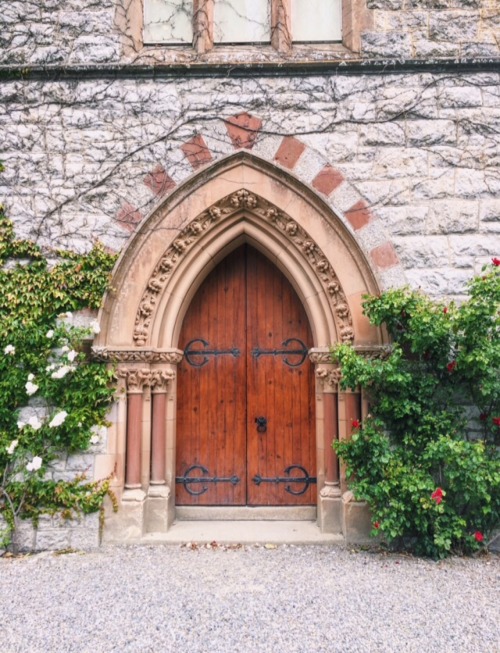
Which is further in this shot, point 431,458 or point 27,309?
point 27,309

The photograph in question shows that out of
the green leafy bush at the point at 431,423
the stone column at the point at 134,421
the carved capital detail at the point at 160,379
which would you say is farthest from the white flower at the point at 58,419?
the green leafy bush at the point at 431,423

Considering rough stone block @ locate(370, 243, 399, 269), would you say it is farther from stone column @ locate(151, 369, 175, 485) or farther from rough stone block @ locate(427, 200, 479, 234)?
stone column @ locate(151, 369, 175, 485)

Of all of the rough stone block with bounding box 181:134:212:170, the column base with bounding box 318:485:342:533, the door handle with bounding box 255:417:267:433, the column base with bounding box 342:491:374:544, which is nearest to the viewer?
the column base with bounding box 342:491:374:544

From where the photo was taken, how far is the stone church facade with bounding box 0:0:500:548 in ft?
13.5

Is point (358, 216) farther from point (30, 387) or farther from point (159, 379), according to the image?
point (30, 387)

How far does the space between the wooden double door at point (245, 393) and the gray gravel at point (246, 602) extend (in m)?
0.74

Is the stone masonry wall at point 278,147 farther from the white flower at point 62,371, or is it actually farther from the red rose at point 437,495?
the red rose at point 437,495

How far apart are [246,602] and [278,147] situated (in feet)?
11.4

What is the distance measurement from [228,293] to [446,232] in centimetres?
198

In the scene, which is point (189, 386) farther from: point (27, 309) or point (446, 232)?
point (446, 232)

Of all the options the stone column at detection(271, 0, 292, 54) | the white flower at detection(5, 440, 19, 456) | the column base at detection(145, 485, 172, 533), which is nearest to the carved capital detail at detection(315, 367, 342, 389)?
the column base at detection(145, 485, 172, 533)

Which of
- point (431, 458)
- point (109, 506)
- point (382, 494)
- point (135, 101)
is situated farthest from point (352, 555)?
point (135, 101)

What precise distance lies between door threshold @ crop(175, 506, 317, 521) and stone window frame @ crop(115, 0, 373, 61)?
4060 millimetres

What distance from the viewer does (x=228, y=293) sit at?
4641mm
